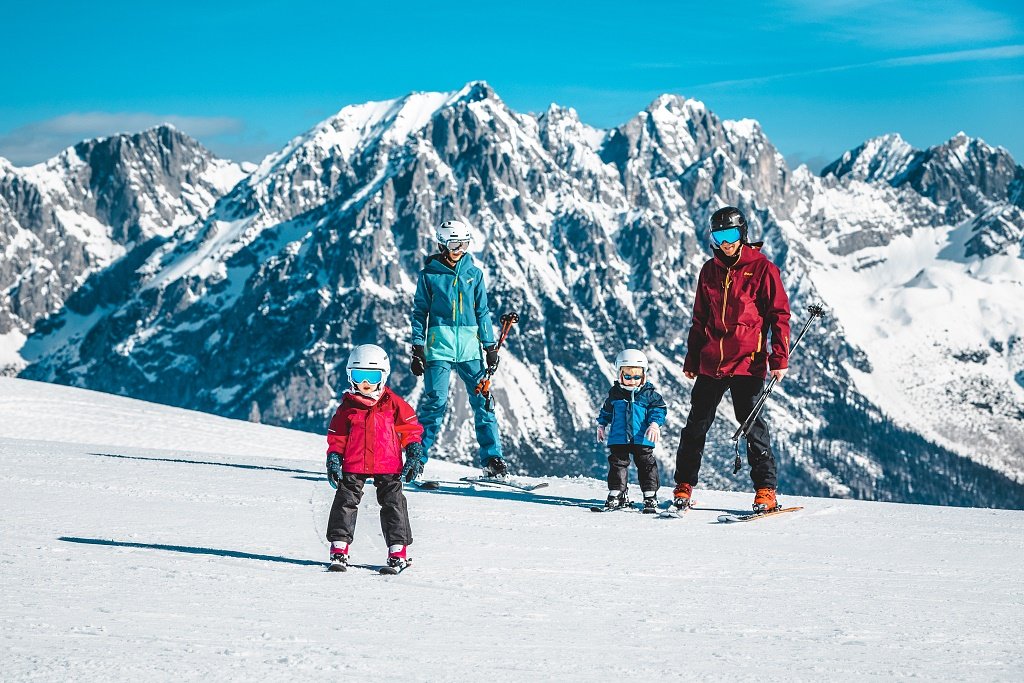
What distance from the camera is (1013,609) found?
762 cm

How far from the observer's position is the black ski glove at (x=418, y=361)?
13.5 metres

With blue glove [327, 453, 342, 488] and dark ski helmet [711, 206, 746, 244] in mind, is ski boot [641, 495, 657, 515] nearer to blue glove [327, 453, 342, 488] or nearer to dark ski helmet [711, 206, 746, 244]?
dark ski helmet [711, 206, 746, 244]

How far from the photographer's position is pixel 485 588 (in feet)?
25.5

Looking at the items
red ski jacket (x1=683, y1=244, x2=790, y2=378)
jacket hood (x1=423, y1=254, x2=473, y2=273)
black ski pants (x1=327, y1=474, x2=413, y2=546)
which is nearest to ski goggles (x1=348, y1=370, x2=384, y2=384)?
black ski pants (x1=327, y1=474, x2=413, y2=546)

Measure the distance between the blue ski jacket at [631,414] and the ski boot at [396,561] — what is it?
3.79m

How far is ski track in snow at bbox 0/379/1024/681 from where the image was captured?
5.83 m

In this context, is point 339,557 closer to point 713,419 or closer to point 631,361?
point 631,361

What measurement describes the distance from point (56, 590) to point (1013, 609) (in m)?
6.26

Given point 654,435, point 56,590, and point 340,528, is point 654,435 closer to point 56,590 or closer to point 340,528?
point 340,528

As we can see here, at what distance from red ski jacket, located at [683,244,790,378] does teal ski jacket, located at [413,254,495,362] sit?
328cm

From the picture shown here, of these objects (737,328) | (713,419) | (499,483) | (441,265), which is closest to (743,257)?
(737,328)

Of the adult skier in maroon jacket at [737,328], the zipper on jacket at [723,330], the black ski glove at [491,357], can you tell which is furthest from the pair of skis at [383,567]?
the black ski glove at [491,357]

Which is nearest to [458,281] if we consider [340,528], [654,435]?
[654,435]

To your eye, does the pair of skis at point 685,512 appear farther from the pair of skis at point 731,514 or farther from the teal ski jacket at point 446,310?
the teal ski jacket at point 446,310
